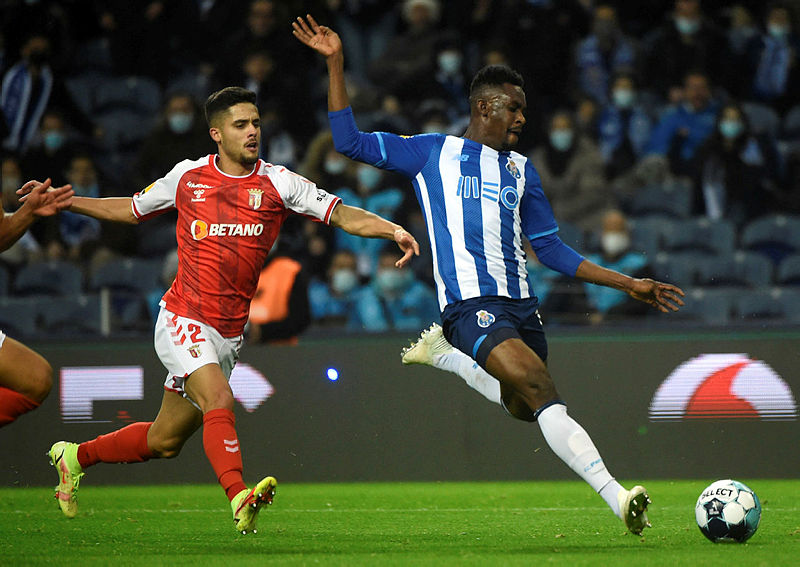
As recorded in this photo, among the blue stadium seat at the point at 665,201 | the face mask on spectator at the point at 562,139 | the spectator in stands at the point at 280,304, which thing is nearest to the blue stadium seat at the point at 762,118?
the blue stadium seat at the point at 665,201

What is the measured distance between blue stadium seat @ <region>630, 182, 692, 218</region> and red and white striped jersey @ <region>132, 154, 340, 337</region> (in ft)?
20.0

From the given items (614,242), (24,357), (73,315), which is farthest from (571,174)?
(24,357)

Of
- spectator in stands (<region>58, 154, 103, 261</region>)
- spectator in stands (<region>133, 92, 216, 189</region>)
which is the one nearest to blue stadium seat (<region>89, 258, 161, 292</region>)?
spectator in stands (<region>58, 154, 103, 261</region>)

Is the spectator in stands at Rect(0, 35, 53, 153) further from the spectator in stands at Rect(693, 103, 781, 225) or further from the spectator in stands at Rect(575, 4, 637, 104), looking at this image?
the spectator in stands at Rect(693, 103, 781, 225)

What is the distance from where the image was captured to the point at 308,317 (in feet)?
32.4

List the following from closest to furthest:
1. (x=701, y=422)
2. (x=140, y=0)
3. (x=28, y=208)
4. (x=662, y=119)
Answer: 1. (x=28, y=208)
2. (x=701, y=422)
3. (x=662, y=119)
4. (x=140, y=0)

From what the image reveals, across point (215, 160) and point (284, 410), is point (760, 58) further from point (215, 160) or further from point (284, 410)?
point (215, 160)

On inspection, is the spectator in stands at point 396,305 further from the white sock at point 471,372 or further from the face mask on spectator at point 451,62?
the face mask on spectator at point 451,62

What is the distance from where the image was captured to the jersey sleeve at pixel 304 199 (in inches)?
248

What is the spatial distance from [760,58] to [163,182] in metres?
8.89

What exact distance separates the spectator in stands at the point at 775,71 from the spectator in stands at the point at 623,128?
1468 millimetres

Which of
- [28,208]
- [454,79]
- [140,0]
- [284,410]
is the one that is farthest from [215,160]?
[140,0]

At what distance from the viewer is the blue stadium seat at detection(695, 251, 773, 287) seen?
1073 centimetres

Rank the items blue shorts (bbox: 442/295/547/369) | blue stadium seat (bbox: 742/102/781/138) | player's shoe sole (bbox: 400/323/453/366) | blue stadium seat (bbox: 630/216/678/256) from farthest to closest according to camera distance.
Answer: blue stadium seat (bbox: 742/102/781/138) < blue stadium seat (bbox: 630/216/678/256) < player's shoe sole (bbox: 400/323/453/366) < blue shorts (bbox: 442/295/547/369)
